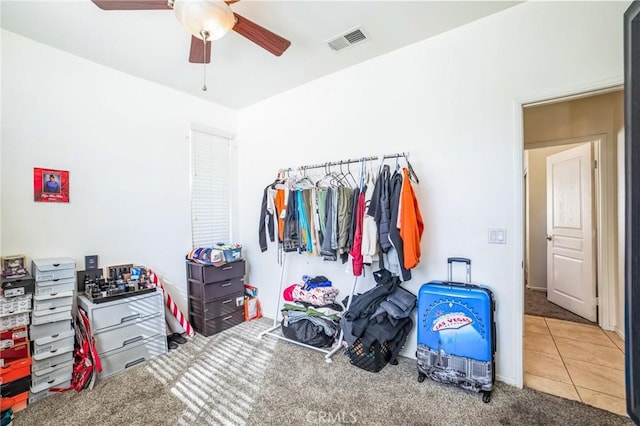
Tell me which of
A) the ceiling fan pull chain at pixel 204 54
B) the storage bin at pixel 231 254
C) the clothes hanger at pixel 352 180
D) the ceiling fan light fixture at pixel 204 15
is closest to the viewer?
the ceiling fan light fixture at pixel 204 15

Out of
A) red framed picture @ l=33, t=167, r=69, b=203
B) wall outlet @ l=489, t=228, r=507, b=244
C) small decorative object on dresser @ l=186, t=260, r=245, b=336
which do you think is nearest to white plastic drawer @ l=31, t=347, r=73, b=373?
small decorative object on dresser @ l=186, t=260, r=245, b=336

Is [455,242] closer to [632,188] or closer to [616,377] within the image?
[616,377]

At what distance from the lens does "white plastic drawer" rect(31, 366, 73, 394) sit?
1.99 metres

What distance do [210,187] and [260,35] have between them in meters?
2.19

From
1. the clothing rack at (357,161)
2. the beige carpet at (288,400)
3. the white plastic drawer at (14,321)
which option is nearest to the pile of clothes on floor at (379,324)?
the beige carpet at (288,400)

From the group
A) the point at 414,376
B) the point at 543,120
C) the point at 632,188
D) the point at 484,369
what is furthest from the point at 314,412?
the point at 543,120

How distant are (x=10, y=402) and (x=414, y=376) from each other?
2.90 meters

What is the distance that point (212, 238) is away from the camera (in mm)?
3633

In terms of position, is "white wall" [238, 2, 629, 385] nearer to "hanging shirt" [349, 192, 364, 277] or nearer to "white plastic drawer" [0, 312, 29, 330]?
"hanging shirt" [349, 192, 364, 277]

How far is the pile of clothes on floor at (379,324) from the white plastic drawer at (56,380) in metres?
2.19

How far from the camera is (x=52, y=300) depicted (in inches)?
83.8

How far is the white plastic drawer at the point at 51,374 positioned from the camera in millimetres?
1995

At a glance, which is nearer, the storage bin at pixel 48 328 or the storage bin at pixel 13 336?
the storage bin at pixel 13 336

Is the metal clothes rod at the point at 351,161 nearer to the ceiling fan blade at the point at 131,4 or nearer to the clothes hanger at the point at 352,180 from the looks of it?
the clothes hanger at the point at 352,180
